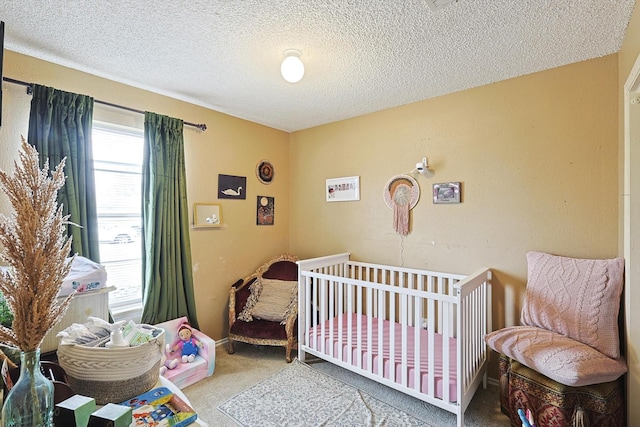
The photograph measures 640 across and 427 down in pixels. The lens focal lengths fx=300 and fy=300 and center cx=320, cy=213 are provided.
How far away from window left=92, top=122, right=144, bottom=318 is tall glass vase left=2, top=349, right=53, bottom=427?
1.82 metres

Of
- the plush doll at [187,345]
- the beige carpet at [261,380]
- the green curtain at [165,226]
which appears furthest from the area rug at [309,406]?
the green curtain at [165,226]

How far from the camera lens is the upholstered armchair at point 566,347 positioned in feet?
4.83

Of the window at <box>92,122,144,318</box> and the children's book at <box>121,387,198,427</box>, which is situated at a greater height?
the window at <box>92,122,144,318</box>

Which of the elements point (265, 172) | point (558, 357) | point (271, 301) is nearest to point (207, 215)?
point (265, 172)

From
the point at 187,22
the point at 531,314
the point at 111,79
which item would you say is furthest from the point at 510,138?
the point at 111,79

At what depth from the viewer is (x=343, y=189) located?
316 centimetres

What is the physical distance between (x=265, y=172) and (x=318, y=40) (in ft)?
5.97

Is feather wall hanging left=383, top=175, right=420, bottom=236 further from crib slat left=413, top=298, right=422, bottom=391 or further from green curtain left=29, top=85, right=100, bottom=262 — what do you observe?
green curtain left=29, top=85, right=100, bottom=262

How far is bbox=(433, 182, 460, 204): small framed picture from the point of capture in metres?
2.44

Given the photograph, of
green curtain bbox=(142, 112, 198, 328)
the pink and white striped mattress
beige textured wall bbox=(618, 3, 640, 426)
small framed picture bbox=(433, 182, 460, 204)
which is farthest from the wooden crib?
green curtain bbox=(142, 112, 198, 328)

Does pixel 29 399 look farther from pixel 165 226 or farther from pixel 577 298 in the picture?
pixel 577 298

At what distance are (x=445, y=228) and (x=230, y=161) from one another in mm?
2129

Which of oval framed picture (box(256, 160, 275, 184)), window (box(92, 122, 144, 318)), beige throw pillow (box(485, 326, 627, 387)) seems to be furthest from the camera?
oval framed picture (box(256, 160, 275, 184))

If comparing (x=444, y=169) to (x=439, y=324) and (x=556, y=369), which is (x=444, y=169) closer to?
(x=439, y=324)
